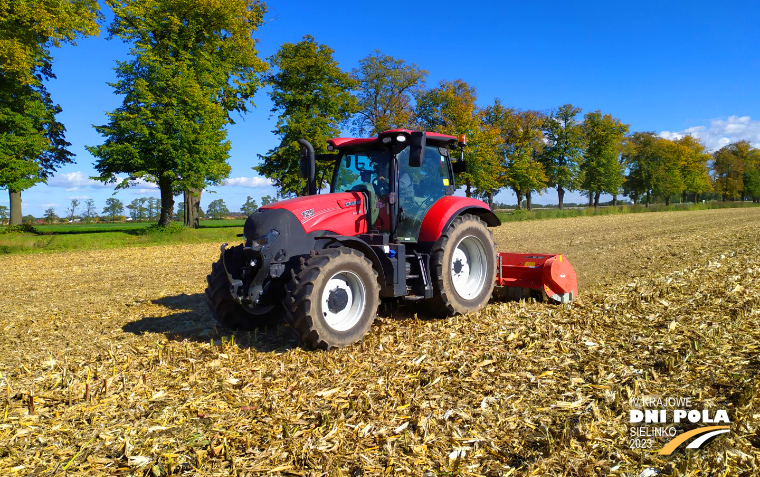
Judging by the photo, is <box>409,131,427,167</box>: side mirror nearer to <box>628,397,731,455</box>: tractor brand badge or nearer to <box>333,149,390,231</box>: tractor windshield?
<box>333,149,390,231</box>: tractor windshield

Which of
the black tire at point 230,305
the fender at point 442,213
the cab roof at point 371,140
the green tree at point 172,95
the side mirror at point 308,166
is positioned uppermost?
the green tree at point 172,95

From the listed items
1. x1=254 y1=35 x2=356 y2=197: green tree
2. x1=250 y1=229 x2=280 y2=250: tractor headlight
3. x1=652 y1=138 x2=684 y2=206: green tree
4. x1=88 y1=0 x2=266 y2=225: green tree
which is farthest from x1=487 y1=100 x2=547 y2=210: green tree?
x1=250 y1=229 x2=280 y2=250: tractor headlight

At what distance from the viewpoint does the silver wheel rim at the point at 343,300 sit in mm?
5066

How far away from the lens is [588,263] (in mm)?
11523

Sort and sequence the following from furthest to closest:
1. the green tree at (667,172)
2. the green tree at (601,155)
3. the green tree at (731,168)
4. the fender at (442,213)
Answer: the green tree at (731,168)
the green tree at (667,172)
the green tree at (601,155)
the fender at (442,213)

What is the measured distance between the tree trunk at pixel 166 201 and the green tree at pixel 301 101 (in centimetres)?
667

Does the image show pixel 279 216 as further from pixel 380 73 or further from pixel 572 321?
pixel 380 73

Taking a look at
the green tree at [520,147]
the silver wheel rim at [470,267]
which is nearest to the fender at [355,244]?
the silver wheel rim at [470,267]

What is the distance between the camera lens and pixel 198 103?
76.2 ft

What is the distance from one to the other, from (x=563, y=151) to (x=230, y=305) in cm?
4838

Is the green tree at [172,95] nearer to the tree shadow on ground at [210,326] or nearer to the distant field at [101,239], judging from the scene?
the distant field at [101,239]

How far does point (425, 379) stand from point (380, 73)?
3551 centimetres

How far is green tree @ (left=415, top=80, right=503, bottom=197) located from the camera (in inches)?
1374

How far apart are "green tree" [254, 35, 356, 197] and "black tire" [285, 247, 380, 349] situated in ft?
79.0
